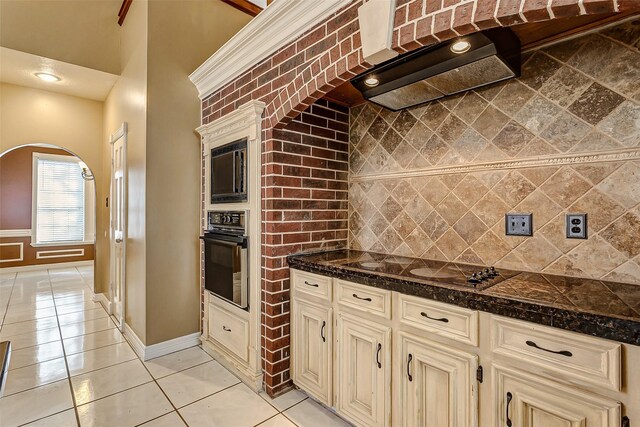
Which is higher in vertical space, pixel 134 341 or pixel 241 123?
pixel 241 123

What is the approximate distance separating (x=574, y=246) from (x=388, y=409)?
4.10 feet

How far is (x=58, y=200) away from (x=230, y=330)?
637 centimetres

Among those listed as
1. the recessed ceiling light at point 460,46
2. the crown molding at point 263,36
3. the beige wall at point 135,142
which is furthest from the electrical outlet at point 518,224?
the beige wall at point 135,142

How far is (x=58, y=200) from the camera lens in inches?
259

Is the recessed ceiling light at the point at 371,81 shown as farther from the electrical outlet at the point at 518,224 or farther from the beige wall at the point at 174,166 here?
the beige wall at the point at 174,166

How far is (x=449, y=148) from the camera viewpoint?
2.03 meters

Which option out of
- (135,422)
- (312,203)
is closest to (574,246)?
(312,203)

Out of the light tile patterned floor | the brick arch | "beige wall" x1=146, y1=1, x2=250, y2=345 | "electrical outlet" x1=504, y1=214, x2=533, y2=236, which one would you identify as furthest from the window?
"electrical outlet" x1=504, y1=214, x2=533, y2=236

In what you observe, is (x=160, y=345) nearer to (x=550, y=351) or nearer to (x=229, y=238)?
(x=229, y=238)

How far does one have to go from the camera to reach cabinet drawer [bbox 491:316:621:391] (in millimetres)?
994

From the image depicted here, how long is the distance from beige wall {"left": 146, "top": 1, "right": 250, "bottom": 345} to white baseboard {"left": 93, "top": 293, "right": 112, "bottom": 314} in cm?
164

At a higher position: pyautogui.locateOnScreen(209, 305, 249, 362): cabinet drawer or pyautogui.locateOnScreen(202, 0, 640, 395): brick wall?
pyautogui.locateOnScreen(202, 0, 640, 395): brick wall

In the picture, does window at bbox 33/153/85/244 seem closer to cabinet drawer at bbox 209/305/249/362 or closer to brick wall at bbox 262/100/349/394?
cabinet drawer at bbox 209/305/249/362

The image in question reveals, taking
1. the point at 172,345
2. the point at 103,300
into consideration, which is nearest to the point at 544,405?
the point at 172,345
